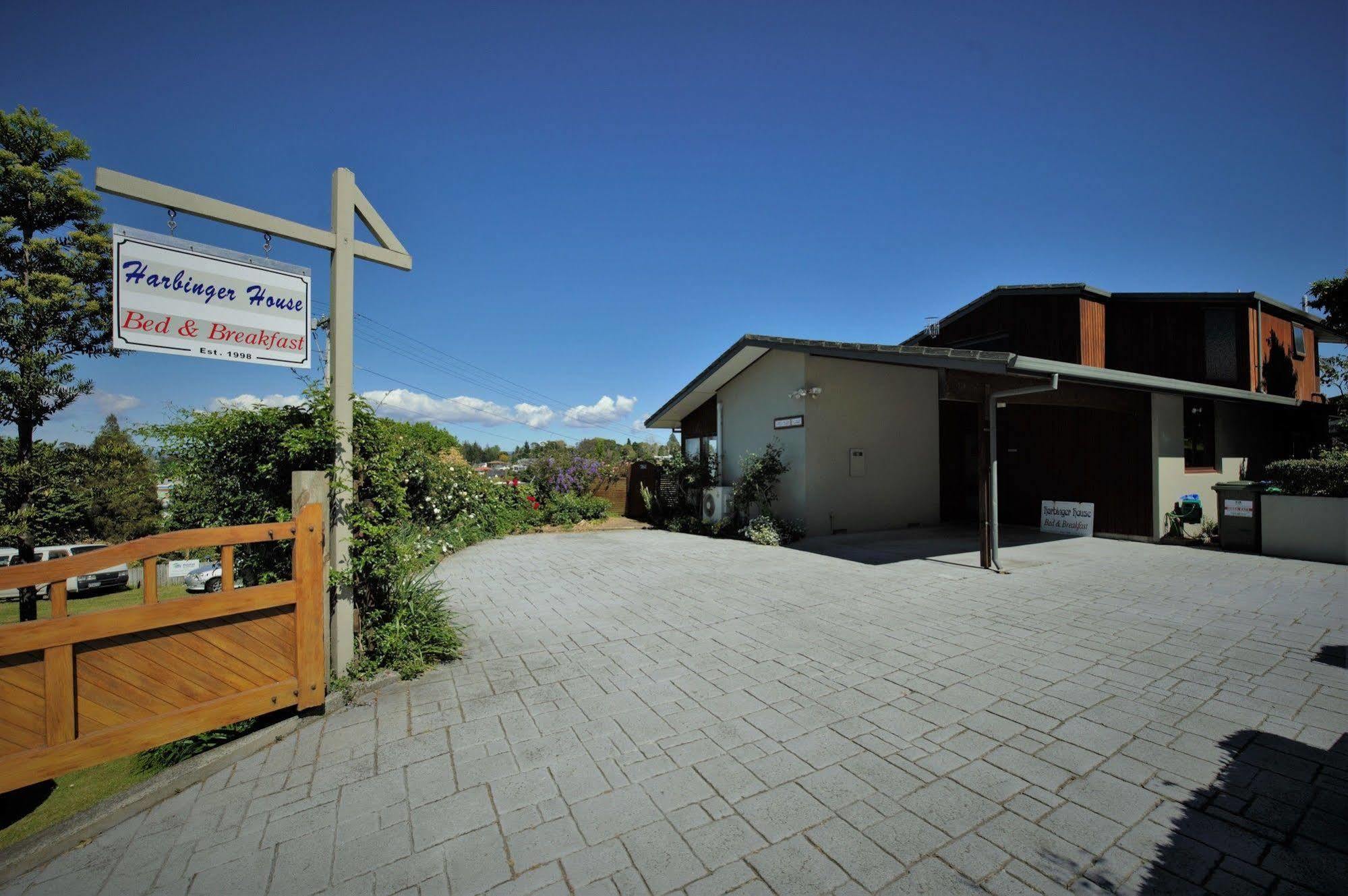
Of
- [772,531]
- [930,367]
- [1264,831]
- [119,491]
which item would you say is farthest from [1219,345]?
[119,491]

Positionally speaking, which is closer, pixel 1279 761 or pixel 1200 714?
pixel 1279 761

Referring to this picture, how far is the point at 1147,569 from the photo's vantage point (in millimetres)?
7488

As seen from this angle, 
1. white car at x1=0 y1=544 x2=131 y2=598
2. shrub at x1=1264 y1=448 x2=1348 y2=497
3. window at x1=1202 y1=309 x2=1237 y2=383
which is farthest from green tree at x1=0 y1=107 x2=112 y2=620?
window at x1=1202 y1=309 x2=1237 y2=383

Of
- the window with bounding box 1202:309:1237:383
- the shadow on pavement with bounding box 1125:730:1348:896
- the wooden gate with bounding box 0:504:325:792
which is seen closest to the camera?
the shadow on pavement with bounding box 1125:730:1348:896

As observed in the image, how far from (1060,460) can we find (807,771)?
11.2 m

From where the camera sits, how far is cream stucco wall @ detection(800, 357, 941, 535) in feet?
36.2

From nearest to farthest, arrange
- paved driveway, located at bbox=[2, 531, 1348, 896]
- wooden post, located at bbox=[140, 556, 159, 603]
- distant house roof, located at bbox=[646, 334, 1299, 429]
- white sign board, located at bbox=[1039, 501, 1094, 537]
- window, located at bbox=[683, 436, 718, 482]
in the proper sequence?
paved driveway, located at bbox=[2, 531, 1348, 896], wooden post, located at bbox=[140, 556, 159, 603], distant house roof, located at bbox=[646, 334, 1299, 429], white sign board, located at bbox=[1039, 501, 1094, 537], window, located at bbox=[683, 436, 718, 482]

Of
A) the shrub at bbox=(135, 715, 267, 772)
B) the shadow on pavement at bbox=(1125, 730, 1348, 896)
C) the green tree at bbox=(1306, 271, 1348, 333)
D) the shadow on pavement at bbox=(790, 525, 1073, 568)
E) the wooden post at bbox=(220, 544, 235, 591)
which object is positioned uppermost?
the green tree at bbox=(1306, 271, 1348, 333)

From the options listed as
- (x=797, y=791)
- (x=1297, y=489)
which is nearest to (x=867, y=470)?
(x=1297, y=489)

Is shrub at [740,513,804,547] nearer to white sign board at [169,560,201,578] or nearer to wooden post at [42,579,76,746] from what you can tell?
wooden post at [42,579,76,746]

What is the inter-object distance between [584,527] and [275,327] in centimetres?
1102

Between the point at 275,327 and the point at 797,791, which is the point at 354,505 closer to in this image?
the point at 275,327

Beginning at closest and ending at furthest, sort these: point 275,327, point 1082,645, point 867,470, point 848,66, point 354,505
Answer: point 275,327 → point 354,505 → point 1082,645 → point 848,66 → point 867,470

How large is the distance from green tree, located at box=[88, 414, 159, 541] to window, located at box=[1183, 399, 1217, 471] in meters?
33.2
